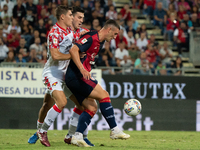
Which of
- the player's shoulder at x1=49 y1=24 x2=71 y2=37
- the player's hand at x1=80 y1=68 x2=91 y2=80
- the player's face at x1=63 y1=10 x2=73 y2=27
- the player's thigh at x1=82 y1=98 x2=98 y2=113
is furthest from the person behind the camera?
the player's face at x1=63 y1=10 x2=73 y2=27

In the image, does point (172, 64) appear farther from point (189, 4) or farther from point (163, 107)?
point (189, 4)

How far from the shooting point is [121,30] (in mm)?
14734

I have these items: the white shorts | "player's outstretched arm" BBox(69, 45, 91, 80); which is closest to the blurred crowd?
the white shorts

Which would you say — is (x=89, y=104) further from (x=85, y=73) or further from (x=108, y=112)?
(x=85, y=73)

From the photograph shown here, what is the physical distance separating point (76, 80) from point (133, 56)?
793cm

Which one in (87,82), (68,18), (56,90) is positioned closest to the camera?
(87,82)

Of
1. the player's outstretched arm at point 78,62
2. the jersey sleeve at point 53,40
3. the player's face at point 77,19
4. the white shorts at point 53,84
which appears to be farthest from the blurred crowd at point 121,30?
the player's outstretched arm at point 78,62

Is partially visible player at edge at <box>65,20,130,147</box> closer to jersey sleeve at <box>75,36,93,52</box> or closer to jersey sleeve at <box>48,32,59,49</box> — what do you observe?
jersey sleeve at <box>75,36,93,52</box>

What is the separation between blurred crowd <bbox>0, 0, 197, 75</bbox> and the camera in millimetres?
13102

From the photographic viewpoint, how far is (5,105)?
1099cm

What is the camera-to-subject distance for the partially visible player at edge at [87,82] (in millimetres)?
6223

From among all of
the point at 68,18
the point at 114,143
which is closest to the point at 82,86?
the point at 68,18

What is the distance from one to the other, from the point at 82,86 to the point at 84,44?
0.70 meters

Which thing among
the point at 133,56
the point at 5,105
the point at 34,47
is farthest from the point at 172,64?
the point at 5,105
